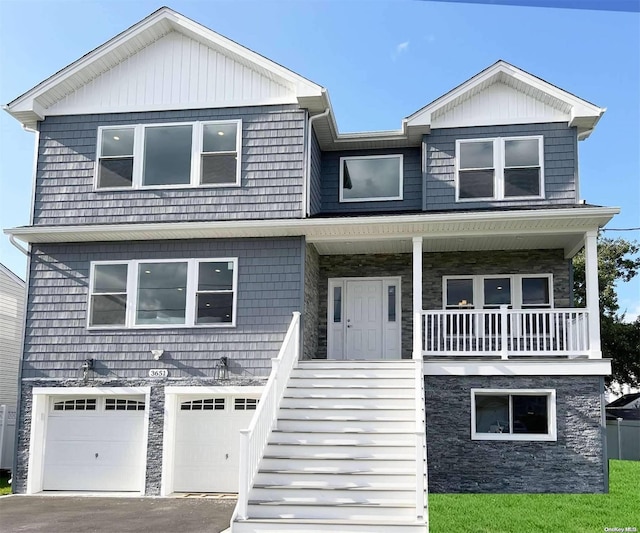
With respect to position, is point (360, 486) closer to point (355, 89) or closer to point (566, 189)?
point (566, 189)

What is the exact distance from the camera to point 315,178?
1459 cm

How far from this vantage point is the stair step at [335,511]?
8.77m

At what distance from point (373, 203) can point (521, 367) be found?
4.71 meters

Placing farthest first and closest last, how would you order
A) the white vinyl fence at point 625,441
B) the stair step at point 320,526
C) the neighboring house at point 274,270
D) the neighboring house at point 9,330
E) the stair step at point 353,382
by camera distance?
1. the neighboring house at point 9,330
2. the white vinyl fence at point 625,441
3. the neighboring house at point 274,270
4. the stair step at point 353,382
5. the stair step at point 320,526

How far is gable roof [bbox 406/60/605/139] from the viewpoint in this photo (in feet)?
45.2

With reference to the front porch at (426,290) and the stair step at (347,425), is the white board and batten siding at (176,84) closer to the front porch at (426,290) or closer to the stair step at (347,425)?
the front porch at (426,290)

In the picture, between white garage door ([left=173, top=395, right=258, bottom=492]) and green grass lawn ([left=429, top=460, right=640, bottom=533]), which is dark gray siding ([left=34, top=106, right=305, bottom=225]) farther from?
green grass lawn ([left=429, top=460, right=640, bottom=533])

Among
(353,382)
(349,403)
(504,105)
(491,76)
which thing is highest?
(491,76)

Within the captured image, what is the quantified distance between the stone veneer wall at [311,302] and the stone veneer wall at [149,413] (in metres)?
1.24

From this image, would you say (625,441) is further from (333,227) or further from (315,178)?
(333,227)

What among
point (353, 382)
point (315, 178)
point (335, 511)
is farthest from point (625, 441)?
point (335, 511)

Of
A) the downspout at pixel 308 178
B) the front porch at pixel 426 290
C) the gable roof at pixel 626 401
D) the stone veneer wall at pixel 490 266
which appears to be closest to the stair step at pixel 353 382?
the front porch at pixel 426 290

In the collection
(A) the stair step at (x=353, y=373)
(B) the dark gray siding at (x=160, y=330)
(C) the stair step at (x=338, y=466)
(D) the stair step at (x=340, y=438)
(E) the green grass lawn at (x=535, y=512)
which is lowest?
(E) the green grass lawn at (x=535, y=512)

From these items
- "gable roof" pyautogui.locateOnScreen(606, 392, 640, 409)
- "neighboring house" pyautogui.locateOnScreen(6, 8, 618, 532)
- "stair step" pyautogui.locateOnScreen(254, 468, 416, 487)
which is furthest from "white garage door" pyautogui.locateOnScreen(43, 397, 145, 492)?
"gable roof" pyautogui.locateOnScreen(606, 392, 640, 409)
